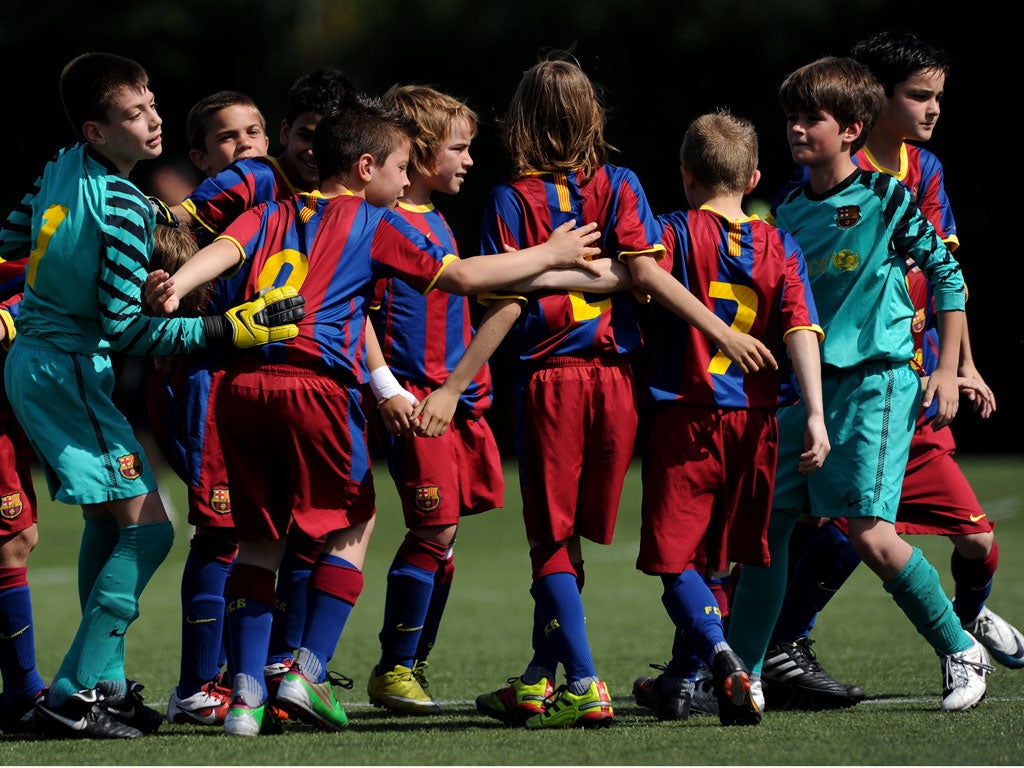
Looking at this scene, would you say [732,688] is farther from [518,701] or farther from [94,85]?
[94,85]

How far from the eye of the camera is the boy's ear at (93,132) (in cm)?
442

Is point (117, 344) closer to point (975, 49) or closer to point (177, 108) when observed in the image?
point (975, 49)

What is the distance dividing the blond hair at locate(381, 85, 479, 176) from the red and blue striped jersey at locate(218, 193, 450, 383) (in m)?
0.69

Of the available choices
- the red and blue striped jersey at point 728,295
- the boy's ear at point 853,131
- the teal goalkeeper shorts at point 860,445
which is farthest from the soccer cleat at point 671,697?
the boy's ear at point 853,131

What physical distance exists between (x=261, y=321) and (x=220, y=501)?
30.9 inches

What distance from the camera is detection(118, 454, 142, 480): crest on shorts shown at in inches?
172

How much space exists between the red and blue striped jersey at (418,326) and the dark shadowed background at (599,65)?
12.5m

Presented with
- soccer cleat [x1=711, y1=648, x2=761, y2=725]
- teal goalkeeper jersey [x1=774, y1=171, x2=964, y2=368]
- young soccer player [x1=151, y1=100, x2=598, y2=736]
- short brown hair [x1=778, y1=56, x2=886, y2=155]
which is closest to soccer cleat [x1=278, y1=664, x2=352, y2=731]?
young soccer player [x1=151, y1=100, x2=598, y2=736]

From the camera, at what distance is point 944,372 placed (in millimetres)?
4914

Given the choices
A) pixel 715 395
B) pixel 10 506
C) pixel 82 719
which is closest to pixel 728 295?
pixel 715 395

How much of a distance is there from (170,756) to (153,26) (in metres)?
21.8

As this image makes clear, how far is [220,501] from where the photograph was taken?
4785 millimetres

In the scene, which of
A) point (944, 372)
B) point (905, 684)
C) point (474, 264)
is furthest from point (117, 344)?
point (905, 684)

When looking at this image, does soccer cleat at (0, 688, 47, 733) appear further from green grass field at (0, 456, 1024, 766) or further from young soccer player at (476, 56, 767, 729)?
young soccer player at (476, 56, 767, 729)
